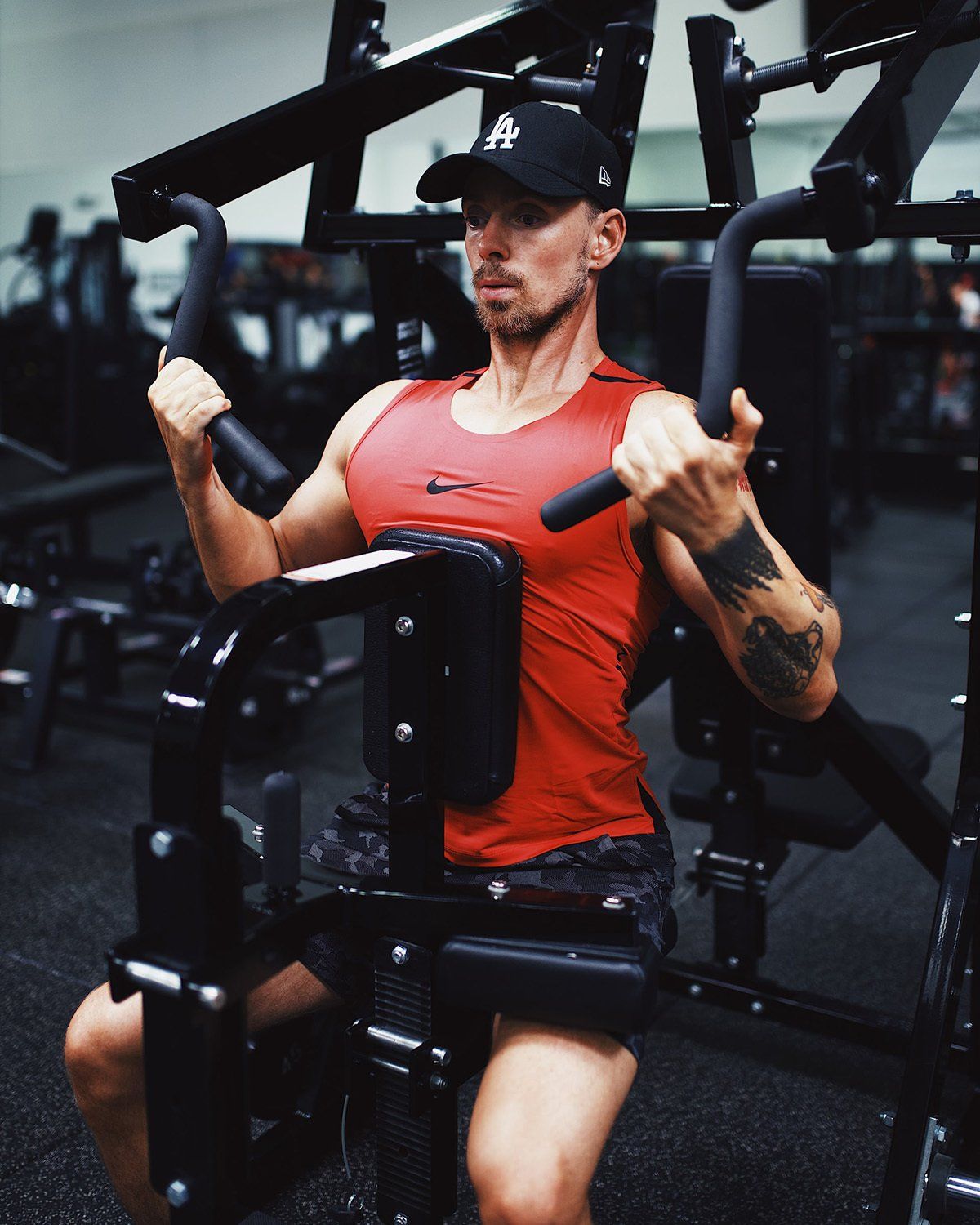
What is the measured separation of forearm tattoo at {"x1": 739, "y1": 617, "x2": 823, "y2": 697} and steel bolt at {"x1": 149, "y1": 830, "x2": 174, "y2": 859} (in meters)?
0.60

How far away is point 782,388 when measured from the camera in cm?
180

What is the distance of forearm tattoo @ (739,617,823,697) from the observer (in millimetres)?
1263

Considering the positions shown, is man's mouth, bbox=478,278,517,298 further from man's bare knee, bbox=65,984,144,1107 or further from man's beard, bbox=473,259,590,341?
man's bare knee, bbox=65,984,144,1107

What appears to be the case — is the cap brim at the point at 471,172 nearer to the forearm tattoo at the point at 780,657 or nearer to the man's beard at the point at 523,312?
the man's beard at the point at 523,312

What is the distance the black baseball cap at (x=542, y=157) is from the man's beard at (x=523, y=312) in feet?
0.33

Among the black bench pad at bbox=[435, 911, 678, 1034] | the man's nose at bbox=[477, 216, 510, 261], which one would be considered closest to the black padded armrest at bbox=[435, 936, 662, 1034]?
the black bench pad at bbox=[435, 911, 678, 1034]

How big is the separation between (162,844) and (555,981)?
1.23 feet

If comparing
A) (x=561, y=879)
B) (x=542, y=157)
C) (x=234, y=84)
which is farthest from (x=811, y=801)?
(x=234, y=84)

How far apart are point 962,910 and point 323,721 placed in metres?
2.48

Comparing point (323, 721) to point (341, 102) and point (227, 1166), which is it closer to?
point (341, 102)

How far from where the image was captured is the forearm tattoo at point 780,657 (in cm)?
126

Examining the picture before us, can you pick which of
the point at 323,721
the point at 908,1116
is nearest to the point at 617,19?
the point at 908,1116

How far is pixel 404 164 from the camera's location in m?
4.92

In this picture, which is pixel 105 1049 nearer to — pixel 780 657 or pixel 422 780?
pixel 422 780
